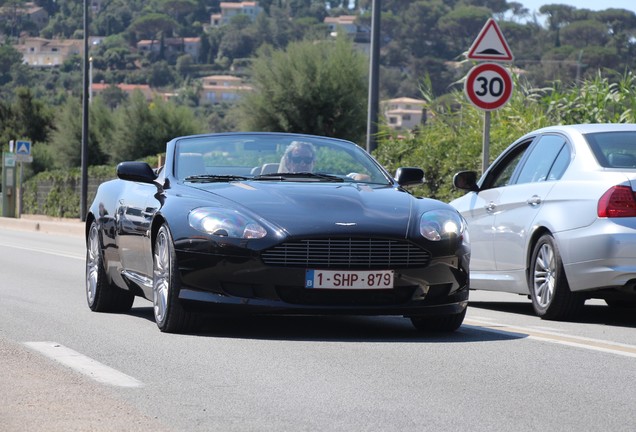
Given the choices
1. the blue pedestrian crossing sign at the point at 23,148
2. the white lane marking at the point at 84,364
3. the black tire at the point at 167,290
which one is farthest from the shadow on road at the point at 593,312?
the blue pedestrian crossing sign at the point at 23,148

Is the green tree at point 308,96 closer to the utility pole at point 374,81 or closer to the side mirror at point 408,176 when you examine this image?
the utility pole at point 374,81

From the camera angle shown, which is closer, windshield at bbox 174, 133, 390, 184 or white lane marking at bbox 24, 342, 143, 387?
white lane marking at bbox 24, 342, 143, 387

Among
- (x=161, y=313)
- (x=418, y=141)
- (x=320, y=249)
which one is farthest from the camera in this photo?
(x=418, y=141)

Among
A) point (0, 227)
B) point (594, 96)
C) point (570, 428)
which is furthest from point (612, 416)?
point (0, 227)

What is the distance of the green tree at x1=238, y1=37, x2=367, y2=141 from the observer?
34.3m

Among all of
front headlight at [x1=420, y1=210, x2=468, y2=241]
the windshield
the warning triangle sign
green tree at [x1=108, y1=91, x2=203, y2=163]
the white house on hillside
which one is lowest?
the white house on hillside

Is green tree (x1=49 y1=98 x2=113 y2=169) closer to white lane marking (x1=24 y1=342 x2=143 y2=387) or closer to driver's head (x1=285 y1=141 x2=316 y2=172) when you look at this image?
driver's head (x1=285 y1=141 x2=316 y2=172)

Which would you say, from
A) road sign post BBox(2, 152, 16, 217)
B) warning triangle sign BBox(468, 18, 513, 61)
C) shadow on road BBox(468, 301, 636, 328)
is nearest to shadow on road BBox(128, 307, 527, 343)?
shadow on road BBox(468, 301, 636, 328)

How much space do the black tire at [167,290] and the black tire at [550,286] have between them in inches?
108

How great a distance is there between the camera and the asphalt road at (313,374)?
19.3ft

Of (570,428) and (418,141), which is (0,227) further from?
(570,428)

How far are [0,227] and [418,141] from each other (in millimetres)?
22047

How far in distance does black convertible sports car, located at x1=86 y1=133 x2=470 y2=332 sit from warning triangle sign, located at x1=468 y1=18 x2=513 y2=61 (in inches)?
304

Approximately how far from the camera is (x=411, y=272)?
28.3ft
